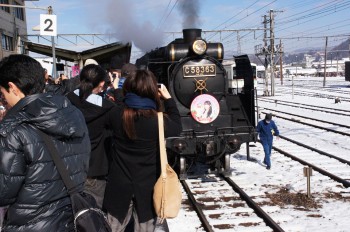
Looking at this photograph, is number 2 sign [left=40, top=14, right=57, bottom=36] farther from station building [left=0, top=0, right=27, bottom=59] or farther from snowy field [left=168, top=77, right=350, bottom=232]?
station building [left=0, top=0, right=27, bottom=59]

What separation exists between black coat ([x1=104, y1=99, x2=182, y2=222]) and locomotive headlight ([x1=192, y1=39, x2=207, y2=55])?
390 centimetres

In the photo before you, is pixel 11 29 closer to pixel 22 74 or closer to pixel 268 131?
pixel 268 131

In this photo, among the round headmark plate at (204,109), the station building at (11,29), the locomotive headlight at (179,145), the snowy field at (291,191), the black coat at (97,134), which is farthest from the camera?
the station building at (11,29)

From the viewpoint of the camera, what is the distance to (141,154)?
9.37 feet

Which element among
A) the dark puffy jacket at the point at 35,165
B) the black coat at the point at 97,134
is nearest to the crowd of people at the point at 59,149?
the dark puffy jacket at the point at 35,165

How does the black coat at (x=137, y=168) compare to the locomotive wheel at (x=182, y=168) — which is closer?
the black coat at (x=137, y=168)

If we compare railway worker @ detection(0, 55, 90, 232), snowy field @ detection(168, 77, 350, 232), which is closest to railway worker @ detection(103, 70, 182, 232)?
railway worker @ detection(0, 55, 90, 232)

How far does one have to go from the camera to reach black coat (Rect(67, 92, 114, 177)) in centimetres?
321

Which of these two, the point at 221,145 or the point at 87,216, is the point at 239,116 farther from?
the point at 87,216

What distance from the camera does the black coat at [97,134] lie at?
10.5ft

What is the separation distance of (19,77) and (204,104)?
476 centimetres

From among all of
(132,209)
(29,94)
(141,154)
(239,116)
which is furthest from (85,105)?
(239,116)

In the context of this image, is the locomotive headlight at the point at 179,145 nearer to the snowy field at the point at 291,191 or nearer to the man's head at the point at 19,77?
the snowy field at the point at 291,191

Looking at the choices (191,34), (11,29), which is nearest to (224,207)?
(191,34)
